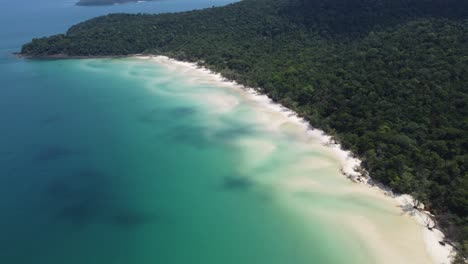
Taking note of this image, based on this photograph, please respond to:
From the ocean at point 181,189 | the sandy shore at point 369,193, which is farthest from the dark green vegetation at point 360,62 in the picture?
the ocean at point 181,189

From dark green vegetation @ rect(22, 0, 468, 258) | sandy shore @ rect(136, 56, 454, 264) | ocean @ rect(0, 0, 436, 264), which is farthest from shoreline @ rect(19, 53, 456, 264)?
dark green vegetation @ rect(22, 0, 468, 258)

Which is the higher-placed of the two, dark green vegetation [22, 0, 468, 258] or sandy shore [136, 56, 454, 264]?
dark green vegetation [22, 0, 468, 258]

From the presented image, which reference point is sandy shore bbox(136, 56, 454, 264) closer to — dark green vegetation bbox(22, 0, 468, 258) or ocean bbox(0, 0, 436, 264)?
ocean bbox(0, 0, 436, 264)

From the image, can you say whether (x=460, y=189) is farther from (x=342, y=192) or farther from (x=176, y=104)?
(x=176, y=104)

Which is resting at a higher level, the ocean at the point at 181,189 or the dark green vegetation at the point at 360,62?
the dark green vegetation at the point at 360,62

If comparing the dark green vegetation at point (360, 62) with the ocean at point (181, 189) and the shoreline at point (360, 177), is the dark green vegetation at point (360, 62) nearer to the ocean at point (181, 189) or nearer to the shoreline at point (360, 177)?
the shoreline at point (360, 177)

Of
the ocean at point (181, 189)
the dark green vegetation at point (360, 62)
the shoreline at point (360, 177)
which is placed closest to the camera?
the shoreline at point (360, 177)

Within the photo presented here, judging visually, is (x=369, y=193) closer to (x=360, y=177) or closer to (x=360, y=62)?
(x=360, y=177)
